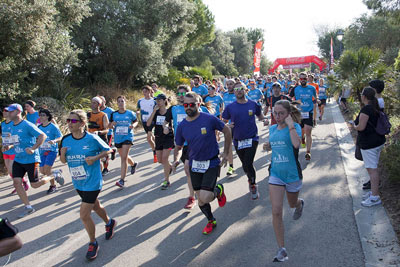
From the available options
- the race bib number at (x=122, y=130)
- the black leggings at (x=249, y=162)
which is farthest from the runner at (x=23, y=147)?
the black leggings at (x=249, y=162)

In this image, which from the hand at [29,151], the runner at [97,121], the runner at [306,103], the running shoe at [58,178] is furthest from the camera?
the runner at [306,103]

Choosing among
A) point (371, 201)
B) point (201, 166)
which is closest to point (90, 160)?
point (201, 166)

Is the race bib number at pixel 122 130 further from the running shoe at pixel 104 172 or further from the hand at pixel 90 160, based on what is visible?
the hand at pixel 90 160

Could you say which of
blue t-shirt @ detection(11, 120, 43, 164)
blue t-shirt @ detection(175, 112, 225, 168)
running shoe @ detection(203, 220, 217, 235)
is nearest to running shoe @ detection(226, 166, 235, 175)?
running shoe @ detection(203, 220, 217, 235)

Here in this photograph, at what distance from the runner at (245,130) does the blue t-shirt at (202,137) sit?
4.38 ft

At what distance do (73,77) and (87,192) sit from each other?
15.7 m

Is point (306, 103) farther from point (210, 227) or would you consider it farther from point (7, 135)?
point (7, 135)

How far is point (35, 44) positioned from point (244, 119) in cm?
865

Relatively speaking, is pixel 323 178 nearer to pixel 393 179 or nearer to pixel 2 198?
pixel 393 179

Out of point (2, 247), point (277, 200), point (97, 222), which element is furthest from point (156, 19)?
point (2, 247)

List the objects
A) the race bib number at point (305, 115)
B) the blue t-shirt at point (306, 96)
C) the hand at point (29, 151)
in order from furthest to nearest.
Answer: the blue t-shirt at point (306, 96)
the race bib number at point (305, 115)
the hand at point (29, 151)

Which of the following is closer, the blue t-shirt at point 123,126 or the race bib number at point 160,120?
the race bib number at point 160,120

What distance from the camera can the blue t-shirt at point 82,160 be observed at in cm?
425

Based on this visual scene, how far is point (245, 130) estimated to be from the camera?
6.04 m
